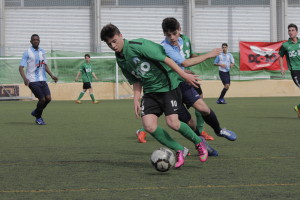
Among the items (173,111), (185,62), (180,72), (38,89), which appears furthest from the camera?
(38,89)

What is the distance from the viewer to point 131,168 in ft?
22.5

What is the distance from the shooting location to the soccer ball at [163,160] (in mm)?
6355

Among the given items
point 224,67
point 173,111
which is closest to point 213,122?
Answer: point 173,111

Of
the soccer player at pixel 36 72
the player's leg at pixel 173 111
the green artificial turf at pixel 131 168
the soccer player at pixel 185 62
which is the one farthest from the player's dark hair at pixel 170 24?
the soccer player at pixel 36 72

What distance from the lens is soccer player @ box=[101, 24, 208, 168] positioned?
6516mm

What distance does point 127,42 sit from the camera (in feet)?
21.8

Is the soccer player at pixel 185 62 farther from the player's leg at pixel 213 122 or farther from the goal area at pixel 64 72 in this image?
the goal area at pixel 64 72

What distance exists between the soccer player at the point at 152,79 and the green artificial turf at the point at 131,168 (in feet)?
1.34

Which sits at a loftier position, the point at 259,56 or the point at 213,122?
the point at 259,56

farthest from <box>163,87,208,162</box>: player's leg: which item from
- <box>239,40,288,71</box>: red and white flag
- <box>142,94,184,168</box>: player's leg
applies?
<box>239,40,288,71</box>: red and white flag

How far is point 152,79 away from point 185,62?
1.24 feet

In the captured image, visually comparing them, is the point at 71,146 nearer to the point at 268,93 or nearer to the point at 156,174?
the point at 156,174

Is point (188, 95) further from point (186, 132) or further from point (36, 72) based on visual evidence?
point (36, 72)

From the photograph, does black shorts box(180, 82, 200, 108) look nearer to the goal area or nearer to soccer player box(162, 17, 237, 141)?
soccer player box(162, 17, 237, 141)
